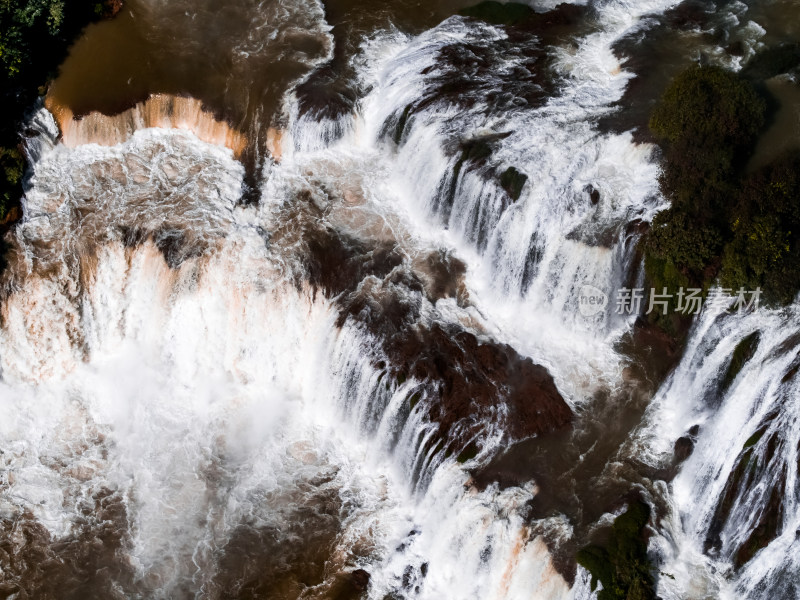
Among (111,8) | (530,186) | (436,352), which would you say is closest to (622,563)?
(436,352)

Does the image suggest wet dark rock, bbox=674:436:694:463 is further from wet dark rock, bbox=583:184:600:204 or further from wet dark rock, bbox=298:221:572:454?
wet dark rock, bbox=583:184:600:204

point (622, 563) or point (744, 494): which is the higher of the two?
point (744, 494)

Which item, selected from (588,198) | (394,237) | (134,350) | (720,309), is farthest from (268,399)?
(720,309)

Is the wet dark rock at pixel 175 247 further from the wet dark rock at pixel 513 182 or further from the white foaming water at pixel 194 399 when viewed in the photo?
the wet dark rock at pixel 513 182

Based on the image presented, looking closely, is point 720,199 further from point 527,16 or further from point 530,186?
point 527,16

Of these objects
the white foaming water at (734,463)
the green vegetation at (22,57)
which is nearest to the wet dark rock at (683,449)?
the white foaming water at (734,463)

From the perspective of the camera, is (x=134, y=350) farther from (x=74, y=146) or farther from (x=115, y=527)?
(x=74, y=146)
